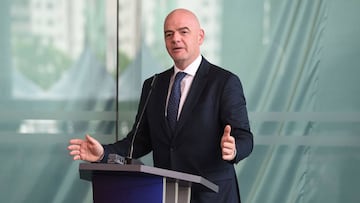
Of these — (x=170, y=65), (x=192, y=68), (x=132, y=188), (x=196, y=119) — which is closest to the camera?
(x=132, y=188)

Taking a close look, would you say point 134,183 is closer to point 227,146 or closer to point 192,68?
point 227,146

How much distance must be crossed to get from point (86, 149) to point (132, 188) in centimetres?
30

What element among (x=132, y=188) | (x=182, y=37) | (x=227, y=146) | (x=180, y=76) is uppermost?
(x=182, y=37)

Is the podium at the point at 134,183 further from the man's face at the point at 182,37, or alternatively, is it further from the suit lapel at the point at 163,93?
the man's face at the point at 182,37

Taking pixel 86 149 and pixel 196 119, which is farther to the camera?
pixel 196 119

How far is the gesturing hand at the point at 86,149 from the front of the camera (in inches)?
81.9

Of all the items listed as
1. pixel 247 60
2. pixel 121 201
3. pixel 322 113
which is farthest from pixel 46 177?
pixel 121 201

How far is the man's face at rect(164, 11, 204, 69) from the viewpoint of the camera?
237cm

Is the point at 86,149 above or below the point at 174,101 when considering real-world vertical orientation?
below

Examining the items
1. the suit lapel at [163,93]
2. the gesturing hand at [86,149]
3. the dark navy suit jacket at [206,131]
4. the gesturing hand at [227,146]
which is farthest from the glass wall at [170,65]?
the gesturing hand at [227,146]

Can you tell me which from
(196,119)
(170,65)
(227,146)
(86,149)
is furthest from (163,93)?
(170,65)

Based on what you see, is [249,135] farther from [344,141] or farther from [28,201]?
[28,201]

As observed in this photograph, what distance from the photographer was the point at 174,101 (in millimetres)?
2385

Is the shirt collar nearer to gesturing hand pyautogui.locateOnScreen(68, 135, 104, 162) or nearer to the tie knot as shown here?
the tie knot
